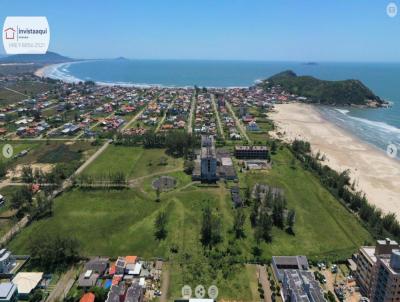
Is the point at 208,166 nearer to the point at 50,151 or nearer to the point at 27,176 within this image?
the point at 27,176

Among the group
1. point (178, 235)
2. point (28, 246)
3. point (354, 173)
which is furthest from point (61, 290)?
point (354, 173)

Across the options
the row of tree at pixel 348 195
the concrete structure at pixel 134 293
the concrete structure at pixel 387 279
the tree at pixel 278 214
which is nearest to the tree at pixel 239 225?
the tree at pixel 278 214

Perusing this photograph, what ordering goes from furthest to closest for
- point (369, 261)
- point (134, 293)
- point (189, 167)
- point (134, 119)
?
1. point (134, 119)
2. point (189, 167)
3. point (369, 261)
4. point (134, 293)

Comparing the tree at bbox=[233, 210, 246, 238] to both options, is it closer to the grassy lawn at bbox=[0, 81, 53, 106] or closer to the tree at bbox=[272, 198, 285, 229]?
the tree at bbox=[272, 198, 285, 229]

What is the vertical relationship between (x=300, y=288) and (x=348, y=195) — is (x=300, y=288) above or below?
below

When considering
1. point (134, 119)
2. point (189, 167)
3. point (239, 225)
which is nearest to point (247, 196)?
point (239, 225)

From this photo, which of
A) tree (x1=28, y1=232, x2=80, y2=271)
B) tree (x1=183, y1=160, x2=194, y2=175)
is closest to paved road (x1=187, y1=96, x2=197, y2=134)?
tree (x1=183, y1=160, x2=194, y2=175)

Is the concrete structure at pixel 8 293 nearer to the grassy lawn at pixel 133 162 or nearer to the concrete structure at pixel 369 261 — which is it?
the concrete structure at pixel 369 261

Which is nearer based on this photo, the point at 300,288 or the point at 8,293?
the point at 8,293
